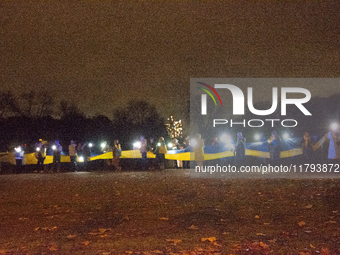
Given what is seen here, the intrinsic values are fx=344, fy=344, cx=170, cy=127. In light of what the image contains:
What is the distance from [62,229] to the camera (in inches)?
264

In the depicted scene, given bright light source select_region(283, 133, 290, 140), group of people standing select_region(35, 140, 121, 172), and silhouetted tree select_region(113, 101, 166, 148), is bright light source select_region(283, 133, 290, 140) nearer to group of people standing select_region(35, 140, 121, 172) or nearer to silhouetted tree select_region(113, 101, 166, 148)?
group of people standing select_region(35, 140, 121, 172)

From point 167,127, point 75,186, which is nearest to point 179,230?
point 75,186

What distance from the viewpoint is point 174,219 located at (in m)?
7.31

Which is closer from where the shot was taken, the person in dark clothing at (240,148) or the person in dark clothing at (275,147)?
the person in dark clothing at (240,148)

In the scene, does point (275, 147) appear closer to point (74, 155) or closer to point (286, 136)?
point (286, 136)

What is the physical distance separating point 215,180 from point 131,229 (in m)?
7.43

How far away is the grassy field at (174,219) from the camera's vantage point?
5566 mm

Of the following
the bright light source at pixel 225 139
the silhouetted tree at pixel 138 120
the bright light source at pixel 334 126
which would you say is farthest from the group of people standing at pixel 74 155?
the silhouetted tree at pixel 138 120

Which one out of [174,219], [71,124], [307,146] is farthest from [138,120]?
[174,219]

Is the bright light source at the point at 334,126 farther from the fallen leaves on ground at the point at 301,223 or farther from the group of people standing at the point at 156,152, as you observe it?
the fallen leaves on ground at the point at 301,223

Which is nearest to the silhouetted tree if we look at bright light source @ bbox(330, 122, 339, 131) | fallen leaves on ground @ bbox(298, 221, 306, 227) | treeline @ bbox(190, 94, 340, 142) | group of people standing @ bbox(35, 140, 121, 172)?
treeline @ bbox(190, 94, 340, 142)

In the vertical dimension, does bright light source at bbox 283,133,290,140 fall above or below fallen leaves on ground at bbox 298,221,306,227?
above

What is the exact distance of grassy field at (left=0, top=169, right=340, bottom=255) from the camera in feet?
18.3

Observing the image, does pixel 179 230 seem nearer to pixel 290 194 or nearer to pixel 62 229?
pixel 62 229
